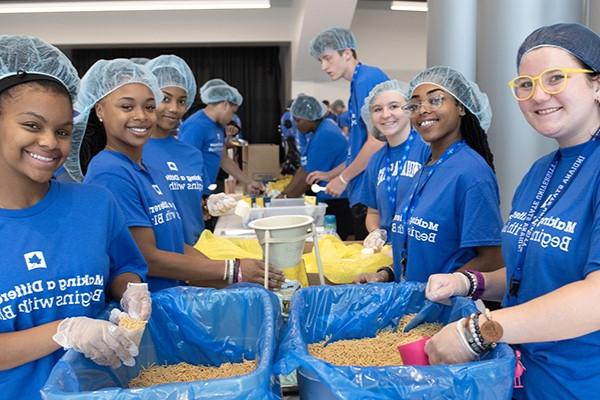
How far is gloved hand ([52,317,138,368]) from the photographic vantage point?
887 mm

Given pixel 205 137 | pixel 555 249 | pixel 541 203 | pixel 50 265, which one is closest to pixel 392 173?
pixel 541 203

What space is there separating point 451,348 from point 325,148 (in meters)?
3.24

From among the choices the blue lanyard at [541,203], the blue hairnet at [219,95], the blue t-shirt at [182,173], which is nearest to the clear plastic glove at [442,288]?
the blue lanyard at [541,203]

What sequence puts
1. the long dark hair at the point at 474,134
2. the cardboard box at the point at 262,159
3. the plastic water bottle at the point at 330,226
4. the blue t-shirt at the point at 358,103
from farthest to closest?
the cardboard box at the point at 262,159
the blue t-shirt at the point at 358,103
the plastic water bottle at the point at 330,226
the long dark hair at the point at 474,134

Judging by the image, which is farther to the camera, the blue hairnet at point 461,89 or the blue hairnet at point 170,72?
the blue hairnet at point 170,72

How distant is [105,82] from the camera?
61.5 inches

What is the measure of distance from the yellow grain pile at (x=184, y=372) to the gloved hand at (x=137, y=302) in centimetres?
12

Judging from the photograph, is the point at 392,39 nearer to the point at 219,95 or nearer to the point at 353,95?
the point at 219,95

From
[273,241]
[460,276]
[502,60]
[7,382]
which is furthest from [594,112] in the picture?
[502,60]

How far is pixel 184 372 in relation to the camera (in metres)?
1.06

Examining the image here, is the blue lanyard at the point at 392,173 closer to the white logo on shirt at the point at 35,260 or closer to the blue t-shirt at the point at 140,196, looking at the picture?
the blue t-shirt at the point at 140,196

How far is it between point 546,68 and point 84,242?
949mm

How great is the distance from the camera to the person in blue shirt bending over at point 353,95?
3.09m

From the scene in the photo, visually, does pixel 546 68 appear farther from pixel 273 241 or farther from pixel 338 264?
pixel 338 264
